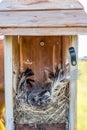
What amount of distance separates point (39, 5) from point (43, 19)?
0.12 meters

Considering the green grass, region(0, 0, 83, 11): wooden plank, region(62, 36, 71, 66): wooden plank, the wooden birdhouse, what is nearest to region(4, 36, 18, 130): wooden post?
the wooden birdhouse

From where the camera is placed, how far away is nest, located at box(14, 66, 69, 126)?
Result: 1508 mm

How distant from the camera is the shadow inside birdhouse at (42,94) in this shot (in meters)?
1.51

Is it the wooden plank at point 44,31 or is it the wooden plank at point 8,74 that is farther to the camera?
the wooden plank at point 8,74

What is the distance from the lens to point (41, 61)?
5.55 feet

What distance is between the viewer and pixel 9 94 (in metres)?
1.46

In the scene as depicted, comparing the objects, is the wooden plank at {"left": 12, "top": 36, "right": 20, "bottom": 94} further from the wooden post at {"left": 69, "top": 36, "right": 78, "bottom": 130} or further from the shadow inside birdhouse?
the wooden post at {"left": 69, "top": 36, "right": 78, "bottom": 130}

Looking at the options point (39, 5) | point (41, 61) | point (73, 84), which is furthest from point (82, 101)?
point (39, 5)

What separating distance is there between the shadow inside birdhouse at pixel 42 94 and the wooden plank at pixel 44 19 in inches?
9.4

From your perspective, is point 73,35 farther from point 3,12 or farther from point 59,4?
point 3,12

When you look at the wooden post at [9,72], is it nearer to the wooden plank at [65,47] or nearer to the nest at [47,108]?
the nest at [47,108]

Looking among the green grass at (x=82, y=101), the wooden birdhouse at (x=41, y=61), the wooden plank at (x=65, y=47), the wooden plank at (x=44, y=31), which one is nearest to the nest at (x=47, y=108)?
the wooden birdhouse at (x=41, y=61)

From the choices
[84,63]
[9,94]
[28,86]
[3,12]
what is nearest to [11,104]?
[9,94]

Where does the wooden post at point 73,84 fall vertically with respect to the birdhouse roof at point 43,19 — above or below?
below
